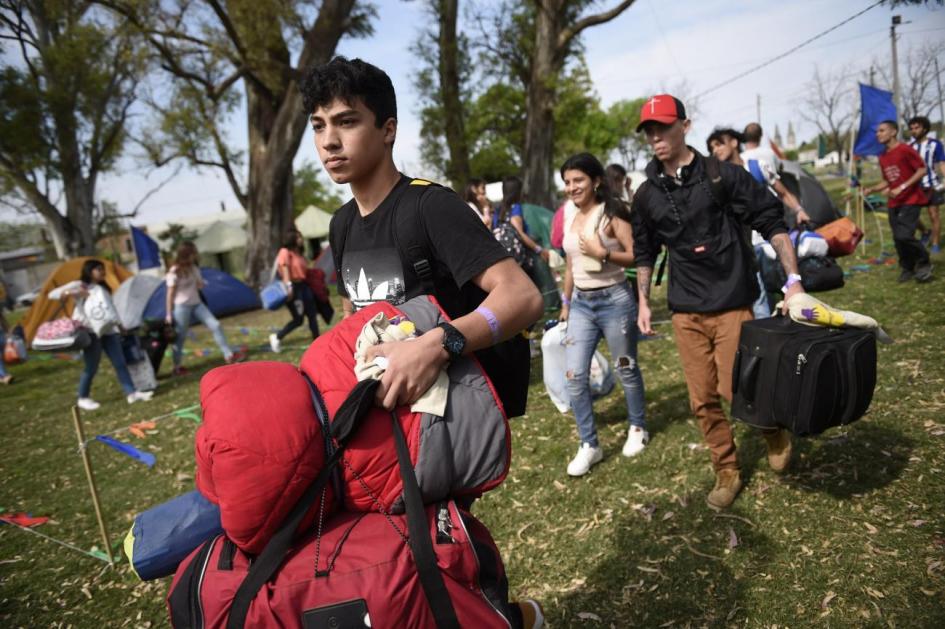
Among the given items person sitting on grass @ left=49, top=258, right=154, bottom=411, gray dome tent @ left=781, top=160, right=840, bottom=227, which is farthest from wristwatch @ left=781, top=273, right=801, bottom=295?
gray dome tent @ left=781, top=160, right=840, bottom=227

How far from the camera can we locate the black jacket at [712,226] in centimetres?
339

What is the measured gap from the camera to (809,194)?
13133 mm

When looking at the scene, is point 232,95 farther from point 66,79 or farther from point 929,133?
point 929,133

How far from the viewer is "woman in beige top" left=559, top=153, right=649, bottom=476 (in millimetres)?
4312

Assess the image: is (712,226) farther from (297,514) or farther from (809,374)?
(297,514)

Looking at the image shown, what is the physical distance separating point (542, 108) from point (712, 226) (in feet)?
45.5

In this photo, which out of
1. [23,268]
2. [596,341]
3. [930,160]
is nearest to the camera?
[596,341]

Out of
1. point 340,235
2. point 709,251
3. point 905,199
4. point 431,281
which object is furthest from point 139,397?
point 905,199

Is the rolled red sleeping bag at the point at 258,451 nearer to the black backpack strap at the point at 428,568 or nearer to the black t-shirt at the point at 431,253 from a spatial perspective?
the black backpack strap at the point at 428,568

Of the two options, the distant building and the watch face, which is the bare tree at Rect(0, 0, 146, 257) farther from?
the distant building

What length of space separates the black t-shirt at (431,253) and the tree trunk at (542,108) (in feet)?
49.2

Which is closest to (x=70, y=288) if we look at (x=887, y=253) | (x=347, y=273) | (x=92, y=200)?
(x=347, y=273)

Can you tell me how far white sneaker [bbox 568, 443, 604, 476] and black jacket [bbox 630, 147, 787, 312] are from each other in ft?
4.44

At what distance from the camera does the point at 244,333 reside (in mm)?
13719
